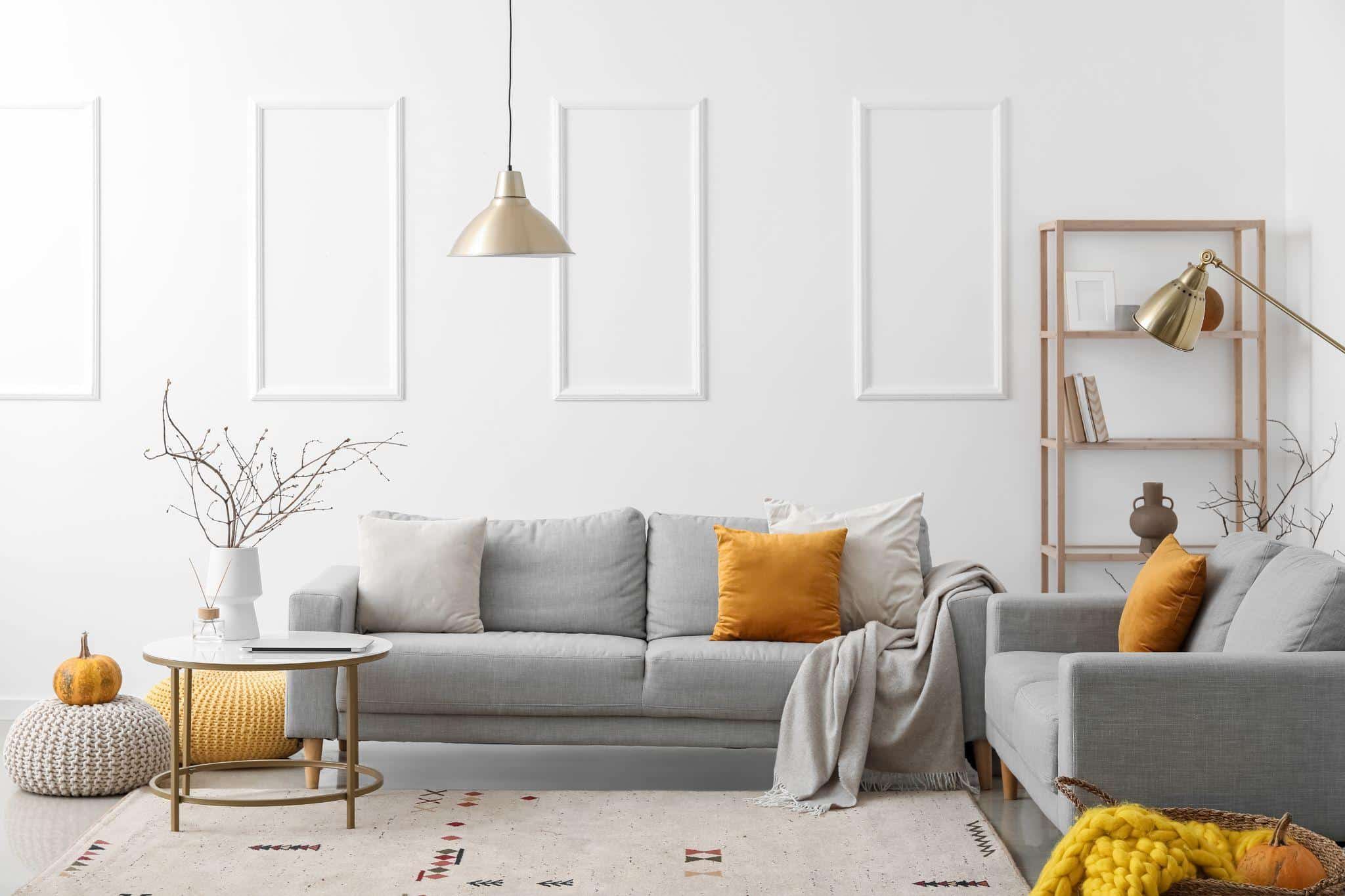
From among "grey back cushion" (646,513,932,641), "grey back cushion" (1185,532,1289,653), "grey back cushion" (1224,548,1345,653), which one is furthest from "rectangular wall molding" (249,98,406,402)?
"grey back cushion" (1224,548,1345,653)

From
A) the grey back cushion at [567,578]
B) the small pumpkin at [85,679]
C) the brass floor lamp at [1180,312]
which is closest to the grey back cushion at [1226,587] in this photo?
the brass floor lamp at [1180,312]

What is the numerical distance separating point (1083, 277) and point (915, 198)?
0.69 meters

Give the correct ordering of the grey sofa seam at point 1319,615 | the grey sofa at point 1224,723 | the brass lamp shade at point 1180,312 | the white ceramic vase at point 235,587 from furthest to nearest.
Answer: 1. the white ceramic vase at point 235,587
2. the brass lamp shade at point 1180,312
3. the grey sofa seam at point 1319,615
4. the grey sofa at point 1224,723

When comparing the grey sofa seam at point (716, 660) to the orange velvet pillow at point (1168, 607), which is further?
the grey sofa seam at point (716, 660)

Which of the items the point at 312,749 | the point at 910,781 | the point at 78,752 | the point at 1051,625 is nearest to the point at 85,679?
the point at 78,752

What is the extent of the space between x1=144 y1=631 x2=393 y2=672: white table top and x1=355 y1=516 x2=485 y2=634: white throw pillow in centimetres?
56

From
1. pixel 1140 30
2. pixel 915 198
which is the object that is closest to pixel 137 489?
pixel 915 198

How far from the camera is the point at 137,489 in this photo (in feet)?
17.2

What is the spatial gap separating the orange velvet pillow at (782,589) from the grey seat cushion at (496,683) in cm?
41

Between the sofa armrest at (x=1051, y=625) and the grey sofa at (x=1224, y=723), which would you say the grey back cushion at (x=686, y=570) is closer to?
the sofa armrest at (x=1051, y=625)

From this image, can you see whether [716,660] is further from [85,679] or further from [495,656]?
[85,679]

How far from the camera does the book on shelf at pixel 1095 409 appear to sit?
5.00 metres

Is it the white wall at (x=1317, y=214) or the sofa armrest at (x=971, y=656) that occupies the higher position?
the white wall at (x=1317, y=214)

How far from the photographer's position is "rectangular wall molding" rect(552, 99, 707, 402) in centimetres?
517
